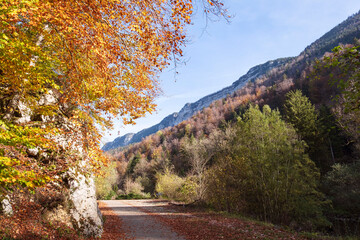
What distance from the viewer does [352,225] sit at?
1382cm

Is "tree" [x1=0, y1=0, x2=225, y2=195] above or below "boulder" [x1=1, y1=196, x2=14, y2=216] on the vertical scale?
above

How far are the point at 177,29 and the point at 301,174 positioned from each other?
51.3ft

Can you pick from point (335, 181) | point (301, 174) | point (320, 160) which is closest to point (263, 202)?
point (301, 174)

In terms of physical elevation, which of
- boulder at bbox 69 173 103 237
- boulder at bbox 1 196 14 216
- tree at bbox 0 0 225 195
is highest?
tree at bbox 0 0 225 195

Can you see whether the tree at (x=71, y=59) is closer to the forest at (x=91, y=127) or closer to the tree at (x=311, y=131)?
the forest at (x=91, y=127)

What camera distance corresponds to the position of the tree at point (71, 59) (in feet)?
12.3

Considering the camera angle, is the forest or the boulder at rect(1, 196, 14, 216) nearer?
the forest

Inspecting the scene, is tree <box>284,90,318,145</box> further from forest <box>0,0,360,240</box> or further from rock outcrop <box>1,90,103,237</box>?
rock outcrop <box>1,90,103,237</box>

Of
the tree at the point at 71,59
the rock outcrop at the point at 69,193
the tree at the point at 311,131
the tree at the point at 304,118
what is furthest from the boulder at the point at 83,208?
the tree at the point at 304,118

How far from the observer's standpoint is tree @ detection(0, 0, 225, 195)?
148 inches

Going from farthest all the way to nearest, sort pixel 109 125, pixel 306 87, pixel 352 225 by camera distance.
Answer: pixel 306 87 < pixel 352 225 < pixel 109 125

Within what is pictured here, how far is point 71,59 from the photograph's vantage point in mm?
5512

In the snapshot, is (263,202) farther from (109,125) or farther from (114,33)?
(114,33)

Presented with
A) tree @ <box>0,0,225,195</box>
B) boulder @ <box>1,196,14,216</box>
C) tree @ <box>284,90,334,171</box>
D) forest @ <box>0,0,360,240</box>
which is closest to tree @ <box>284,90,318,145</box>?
tree @ <box>284,90,334,171</box>
